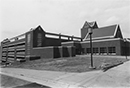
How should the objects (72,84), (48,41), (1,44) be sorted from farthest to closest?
(1,44)
(48,41)
(72,84)

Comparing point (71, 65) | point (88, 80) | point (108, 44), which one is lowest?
point (71, 65)

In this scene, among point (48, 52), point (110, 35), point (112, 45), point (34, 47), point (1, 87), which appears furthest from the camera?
point (110, 35)

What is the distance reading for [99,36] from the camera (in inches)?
1607

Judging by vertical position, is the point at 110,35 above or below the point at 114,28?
below

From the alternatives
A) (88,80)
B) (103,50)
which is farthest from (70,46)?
(88,80)

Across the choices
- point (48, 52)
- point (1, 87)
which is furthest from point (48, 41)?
point (1, 87)

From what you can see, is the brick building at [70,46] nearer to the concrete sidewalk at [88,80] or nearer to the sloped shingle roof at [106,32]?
the sloped shingle roof at [106,32]

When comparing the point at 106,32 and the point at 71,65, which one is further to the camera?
the point at 106,32

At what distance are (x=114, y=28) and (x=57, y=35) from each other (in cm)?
2463

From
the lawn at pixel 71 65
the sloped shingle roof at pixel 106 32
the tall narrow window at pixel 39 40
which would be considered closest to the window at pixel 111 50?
the sloped shingle roof at pixel 106 32

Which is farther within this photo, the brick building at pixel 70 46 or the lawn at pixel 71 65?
the brick building at pixel 70 46

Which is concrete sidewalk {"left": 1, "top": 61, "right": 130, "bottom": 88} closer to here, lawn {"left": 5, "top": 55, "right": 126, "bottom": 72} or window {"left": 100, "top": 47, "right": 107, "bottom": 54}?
lawn {"left": 5, "top": 55, "right": 126, "bottom": 72}

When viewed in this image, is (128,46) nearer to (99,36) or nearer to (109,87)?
(99,36)

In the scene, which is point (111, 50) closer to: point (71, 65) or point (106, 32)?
point (106, 32)
